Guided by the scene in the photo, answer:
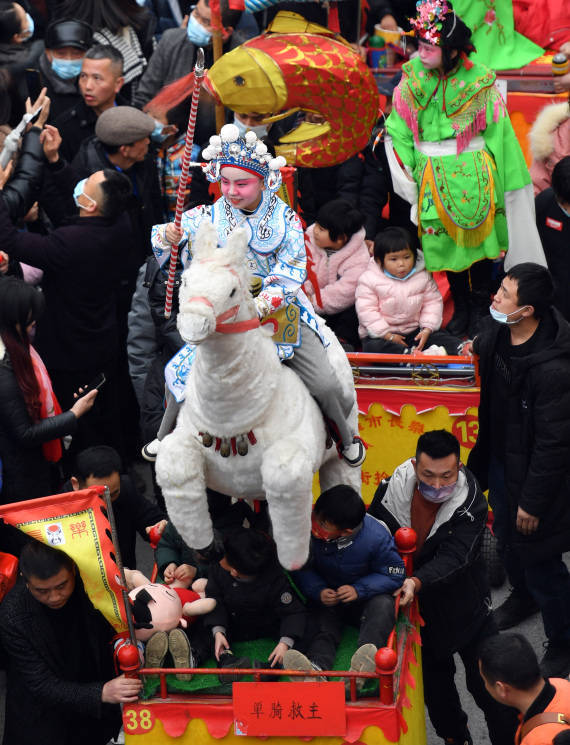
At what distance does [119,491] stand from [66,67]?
353 cm

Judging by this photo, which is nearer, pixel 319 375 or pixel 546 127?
pixel 319 375

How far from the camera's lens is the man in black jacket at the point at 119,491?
4.71 meters

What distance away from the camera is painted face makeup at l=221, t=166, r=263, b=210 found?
3963 mm

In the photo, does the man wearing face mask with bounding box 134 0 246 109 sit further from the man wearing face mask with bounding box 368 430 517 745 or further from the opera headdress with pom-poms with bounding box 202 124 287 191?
the man wearing face mask with bounding box 368 430 517 745

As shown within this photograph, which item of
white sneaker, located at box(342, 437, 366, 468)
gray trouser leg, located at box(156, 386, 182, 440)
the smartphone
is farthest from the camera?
the smartphone

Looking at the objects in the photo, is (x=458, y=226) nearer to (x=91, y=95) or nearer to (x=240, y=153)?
(x=91, y=95)

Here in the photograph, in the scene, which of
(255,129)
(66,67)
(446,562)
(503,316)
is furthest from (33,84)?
(446,562)

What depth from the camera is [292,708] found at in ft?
11.8

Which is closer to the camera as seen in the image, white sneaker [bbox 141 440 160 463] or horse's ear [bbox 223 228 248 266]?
horse's ear [bbox 223 228 248 266]

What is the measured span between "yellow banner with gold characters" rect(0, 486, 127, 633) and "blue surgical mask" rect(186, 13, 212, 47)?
4.33 m

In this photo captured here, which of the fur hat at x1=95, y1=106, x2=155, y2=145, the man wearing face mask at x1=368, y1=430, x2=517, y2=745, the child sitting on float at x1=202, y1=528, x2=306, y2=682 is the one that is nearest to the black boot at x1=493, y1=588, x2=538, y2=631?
the man wearing face mask at x1=368, y1=430, x2=517, y2=745

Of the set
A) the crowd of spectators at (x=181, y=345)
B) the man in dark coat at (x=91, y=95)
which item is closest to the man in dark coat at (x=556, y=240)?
the crowd of spectators at (x=181, y=345)

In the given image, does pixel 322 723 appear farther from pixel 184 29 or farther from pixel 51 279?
pixel 184 29

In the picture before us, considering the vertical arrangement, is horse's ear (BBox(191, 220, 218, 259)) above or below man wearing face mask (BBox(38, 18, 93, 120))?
above
